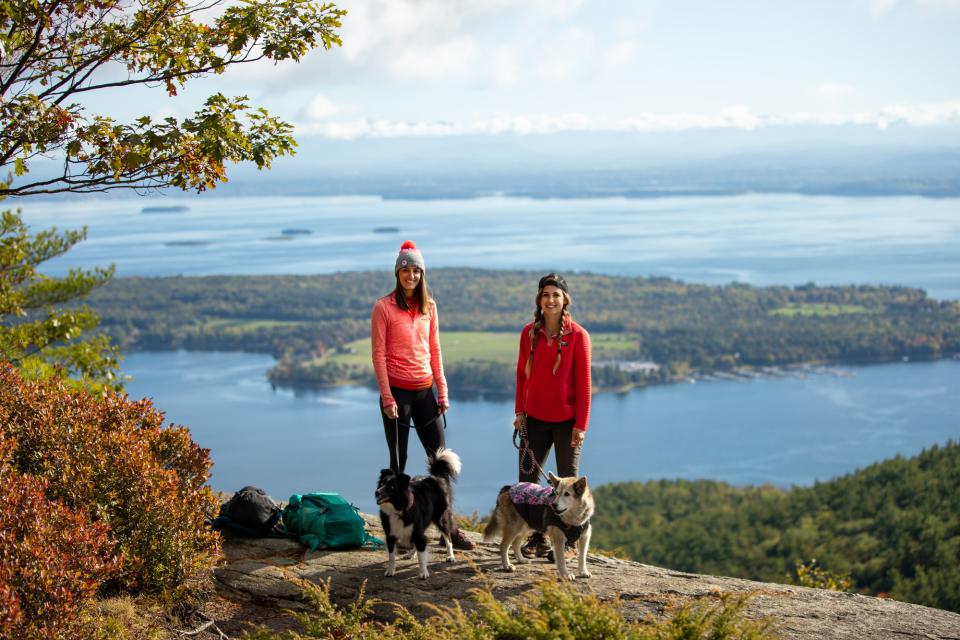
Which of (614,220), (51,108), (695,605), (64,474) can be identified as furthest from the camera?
(614,220)

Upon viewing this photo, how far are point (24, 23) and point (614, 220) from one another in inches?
7517

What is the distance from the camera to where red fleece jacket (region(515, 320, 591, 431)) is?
5.75 meters

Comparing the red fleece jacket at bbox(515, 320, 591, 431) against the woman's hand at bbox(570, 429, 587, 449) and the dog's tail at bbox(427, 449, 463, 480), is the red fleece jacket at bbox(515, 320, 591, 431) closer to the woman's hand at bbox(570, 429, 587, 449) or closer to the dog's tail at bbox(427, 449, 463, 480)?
the woman's hand at bbox(570, 429, 587, 449)

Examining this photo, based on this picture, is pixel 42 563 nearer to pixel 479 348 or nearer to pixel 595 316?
pixel 479 348

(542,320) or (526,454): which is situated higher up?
(542,320)

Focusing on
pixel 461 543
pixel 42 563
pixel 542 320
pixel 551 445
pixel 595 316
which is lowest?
pixel 595 316

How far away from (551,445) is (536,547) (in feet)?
2.32

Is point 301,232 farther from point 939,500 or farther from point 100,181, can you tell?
point 100,181

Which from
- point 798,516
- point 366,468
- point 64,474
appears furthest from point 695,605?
point 366,468

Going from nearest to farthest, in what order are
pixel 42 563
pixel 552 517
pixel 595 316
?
pixel 42 563, pixel 552 517, pixel 595 316

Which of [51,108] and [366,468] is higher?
[51,108]

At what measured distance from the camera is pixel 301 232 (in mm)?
167125

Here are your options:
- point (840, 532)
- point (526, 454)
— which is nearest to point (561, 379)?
point (526, 454)

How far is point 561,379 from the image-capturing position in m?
5.79
